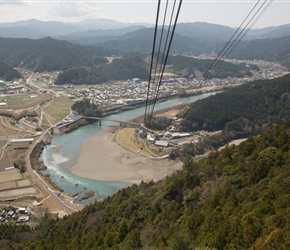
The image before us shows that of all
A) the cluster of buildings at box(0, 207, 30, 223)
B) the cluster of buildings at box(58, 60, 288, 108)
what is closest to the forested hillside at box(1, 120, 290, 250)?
the cluster of buildings at box(0, 207, 30, 223)

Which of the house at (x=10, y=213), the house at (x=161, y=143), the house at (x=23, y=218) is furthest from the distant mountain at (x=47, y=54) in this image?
the house at (x=23, y=218)

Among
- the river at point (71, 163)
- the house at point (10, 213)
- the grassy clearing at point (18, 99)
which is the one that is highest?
the house at point (10, 213)

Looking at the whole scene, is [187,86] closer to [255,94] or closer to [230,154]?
[255,94]

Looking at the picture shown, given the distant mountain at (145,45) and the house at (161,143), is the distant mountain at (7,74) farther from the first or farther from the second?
the distant mountain at (145,45)

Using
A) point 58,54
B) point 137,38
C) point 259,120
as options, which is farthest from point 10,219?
point 137,38

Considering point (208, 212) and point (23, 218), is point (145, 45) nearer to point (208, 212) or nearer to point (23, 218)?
point (23, 218)
